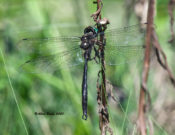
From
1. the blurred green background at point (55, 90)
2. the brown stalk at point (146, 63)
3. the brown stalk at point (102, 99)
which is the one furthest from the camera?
the blurred green background at point (55, 90)

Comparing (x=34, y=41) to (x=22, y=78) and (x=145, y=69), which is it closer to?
(x=22, y=78)

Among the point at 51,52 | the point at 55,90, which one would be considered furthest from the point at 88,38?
Result: the point at 55,90

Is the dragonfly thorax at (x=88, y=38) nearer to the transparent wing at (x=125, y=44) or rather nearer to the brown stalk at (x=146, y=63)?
the transparent wing at (x=125, y=44)

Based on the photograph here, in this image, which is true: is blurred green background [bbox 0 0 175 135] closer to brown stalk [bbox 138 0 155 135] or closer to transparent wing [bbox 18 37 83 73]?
transparent wing [bbox 18 37 83 73]

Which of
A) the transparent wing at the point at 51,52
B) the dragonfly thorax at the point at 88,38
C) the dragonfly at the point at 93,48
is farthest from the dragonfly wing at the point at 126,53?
the transparent wing at the point at 51,52

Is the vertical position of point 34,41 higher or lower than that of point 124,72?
higher

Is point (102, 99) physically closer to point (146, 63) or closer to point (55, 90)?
point (146, 63)

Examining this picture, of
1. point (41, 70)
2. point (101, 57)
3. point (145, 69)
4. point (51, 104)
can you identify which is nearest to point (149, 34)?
point (145, 69)

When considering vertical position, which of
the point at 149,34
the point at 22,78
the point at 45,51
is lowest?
the point at 22,78

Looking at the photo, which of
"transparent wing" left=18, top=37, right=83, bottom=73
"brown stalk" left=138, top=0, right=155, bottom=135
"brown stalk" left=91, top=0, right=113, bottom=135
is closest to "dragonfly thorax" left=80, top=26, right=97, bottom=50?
"transparent wing" left=18, top=37, right=83, bottom=73
